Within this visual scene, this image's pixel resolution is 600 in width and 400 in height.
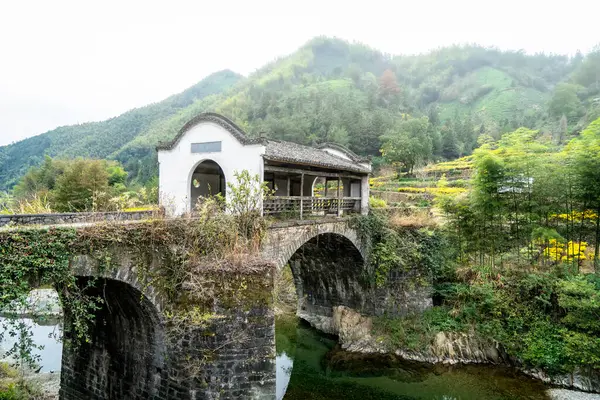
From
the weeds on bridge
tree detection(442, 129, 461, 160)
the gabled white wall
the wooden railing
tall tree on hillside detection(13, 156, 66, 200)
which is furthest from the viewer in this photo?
tree detection(442, 129, 461, 160)

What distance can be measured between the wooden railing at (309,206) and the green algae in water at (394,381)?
6095 millimetres

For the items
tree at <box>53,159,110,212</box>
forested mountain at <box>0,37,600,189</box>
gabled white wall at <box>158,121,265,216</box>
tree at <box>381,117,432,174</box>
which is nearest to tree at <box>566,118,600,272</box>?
gabled white wall at <box>158,121,265,216</box>

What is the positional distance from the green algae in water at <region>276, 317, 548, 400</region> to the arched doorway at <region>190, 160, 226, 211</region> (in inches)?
320

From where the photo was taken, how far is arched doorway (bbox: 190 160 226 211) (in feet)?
51.9

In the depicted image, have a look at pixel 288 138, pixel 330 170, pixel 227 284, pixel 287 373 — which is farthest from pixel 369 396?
pixel 288 138

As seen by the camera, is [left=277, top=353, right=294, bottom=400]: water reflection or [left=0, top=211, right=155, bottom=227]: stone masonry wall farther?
[left=277, top=353, right=294, bottom=400]: water reflection

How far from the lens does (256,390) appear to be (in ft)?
25.3

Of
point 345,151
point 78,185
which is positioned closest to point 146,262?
point 345,151

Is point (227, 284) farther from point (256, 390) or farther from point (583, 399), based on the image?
point (583, 399)

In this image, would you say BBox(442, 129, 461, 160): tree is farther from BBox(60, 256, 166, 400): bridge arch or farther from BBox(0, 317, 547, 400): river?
BBox(60, 256, 166, 400): bridge arch

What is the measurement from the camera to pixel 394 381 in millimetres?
13359

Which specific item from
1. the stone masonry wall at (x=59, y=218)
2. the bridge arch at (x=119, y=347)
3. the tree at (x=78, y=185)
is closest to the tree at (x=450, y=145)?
the tree at (x=78, y=185)

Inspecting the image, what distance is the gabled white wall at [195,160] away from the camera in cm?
1160

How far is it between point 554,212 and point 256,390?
1323 centimetres
